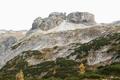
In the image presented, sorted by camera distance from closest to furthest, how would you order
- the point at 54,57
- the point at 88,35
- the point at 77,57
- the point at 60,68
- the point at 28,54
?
the point at 60,68 < the point at 77,57 < the point at 54,57 < the point at 28,54 < the point at 88,35

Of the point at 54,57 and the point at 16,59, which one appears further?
the point at 16,59

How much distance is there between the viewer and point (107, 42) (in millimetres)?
143250

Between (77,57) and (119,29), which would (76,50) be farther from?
(119,29)

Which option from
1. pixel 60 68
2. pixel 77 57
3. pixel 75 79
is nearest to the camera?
pixel 75 79

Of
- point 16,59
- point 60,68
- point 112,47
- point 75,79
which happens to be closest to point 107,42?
point 112,47

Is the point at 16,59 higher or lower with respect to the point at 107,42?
lower

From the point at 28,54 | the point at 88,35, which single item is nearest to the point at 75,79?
the point at 28,54

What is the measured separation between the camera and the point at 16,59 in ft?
550

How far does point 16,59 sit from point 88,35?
142 ft

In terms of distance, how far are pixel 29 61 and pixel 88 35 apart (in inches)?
1560

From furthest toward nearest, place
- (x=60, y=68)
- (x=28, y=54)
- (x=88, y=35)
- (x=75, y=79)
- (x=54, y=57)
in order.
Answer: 1. (x=88, y=35)
2. (x=28, y=54)
3. (x=54, y=57)
4. (x=60, y=68)
5. (x=75, y=79)

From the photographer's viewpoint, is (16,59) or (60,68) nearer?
(60,68)

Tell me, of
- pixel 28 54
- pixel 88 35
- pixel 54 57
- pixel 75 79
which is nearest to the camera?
pixel 75 79

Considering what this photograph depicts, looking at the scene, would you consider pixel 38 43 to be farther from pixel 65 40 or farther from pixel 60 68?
pixel 60 68
